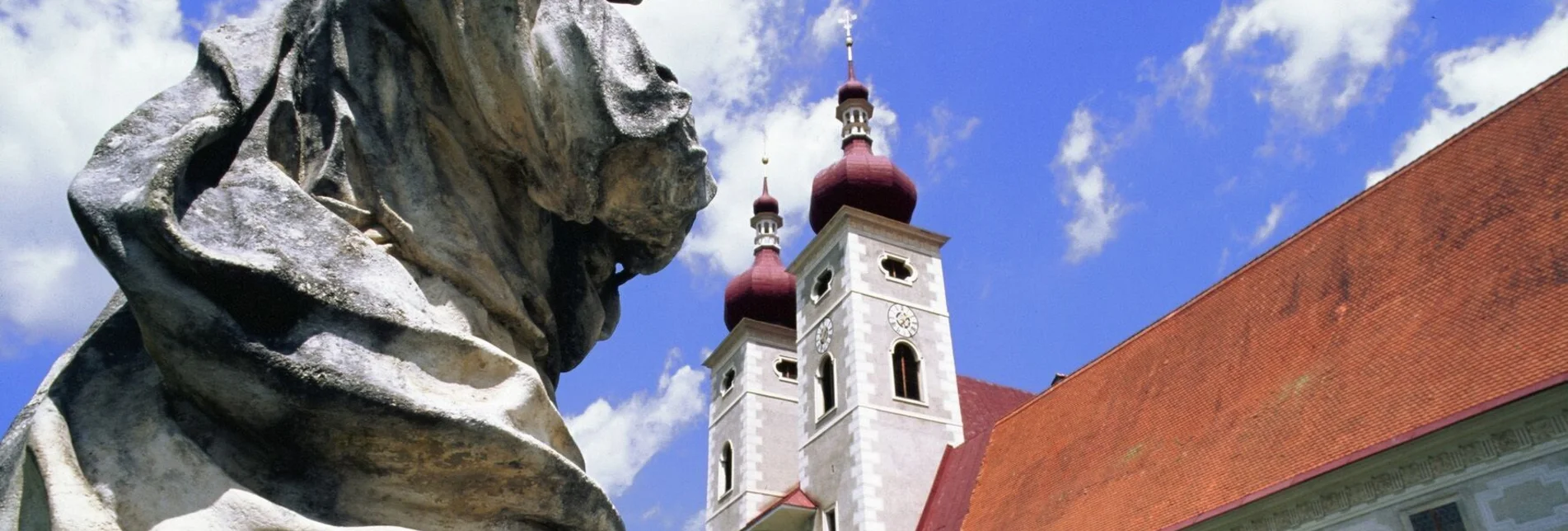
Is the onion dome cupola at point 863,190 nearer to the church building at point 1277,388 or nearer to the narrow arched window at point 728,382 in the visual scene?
the church building at point 1277,388

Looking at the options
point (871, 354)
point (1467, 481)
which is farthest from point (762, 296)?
point (1467, 481)

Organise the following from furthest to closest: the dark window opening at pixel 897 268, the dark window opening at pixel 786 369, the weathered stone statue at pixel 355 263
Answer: the dark window opening at pixel 786 369
the dark window opening at pixel 897 268
the weathered stone statue at pixel 355 263

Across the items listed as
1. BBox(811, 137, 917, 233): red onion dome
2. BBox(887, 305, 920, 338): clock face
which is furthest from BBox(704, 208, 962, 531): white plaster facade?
BBox(811, 137, 917, 233): red onion dome

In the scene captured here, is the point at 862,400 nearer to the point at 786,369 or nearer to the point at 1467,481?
the point at 786,369

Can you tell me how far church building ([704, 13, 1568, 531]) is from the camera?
33.8ft

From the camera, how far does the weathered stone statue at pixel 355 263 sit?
4.21ft

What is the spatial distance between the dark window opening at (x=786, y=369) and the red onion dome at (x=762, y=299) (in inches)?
66.8

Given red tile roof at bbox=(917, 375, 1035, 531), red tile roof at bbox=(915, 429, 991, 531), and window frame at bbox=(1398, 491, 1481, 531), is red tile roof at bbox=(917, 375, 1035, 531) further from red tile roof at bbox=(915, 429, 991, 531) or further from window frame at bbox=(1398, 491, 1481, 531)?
window frame at bbox=(1398, 491, 1481, 531)

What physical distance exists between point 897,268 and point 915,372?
2793mm

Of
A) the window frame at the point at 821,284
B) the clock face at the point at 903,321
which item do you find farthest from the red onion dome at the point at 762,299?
the clock face at the point at 903,321

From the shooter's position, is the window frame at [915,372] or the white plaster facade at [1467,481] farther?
the window frame at [915,372]

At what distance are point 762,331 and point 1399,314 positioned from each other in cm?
2006

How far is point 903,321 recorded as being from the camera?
928 inches

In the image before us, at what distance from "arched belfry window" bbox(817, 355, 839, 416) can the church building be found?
6 centimetres
